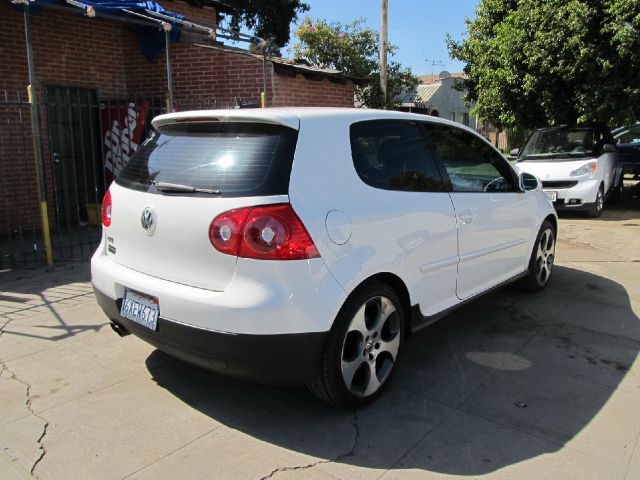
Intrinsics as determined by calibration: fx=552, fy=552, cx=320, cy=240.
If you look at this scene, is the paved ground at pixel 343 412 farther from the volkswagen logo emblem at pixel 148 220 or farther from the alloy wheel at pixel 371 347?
the volkswagen logo emblem at pixel 148 220

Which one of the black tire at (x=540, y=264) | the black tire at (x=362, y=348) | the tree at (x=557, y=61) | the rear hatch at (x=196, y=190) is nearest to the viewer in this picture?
the rear hatch at (x=196, y=190)

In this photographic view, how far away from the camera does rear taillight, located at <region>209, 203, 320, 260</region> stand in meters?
2.67

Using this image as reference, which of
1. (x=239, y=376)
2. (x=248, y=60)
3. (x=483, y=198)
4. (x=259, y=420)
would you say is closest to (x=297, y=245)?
(x=239, y=376)

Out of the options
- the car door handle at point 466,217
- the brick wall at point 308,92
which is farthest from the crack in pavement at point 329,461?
the brick wall at point 308,92

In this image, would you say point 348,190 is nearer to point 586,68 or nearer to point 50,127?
point 50,127

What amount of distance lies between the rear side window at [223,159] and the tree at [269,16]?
521 inches

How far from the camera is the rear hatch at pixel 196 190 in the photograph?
276 cm

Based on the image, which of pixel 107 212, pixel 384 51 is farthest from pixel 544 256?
pixel 384 51

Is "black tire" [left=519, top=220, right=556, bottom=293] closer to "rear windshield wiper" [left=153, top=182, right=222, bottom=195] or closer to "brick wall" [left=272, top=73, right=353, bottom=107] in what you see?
"rear windshield wiper" [left=153, top=182, right=222, bottom=195]

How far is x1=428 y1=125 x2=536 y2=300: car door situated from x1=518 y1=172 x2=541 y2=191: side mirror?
0.07m

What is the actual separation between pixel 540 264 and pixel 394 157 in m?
2.58

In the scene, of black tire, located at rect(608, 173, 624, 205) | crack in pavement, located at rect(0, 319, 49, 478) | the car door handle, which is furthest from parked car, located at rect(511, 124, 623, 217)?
crack in pavement, located at rect(0, 319, 49, 478)

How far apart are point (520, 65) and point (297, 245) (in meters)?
9.85

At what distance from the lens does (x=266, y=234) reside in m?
2.67
